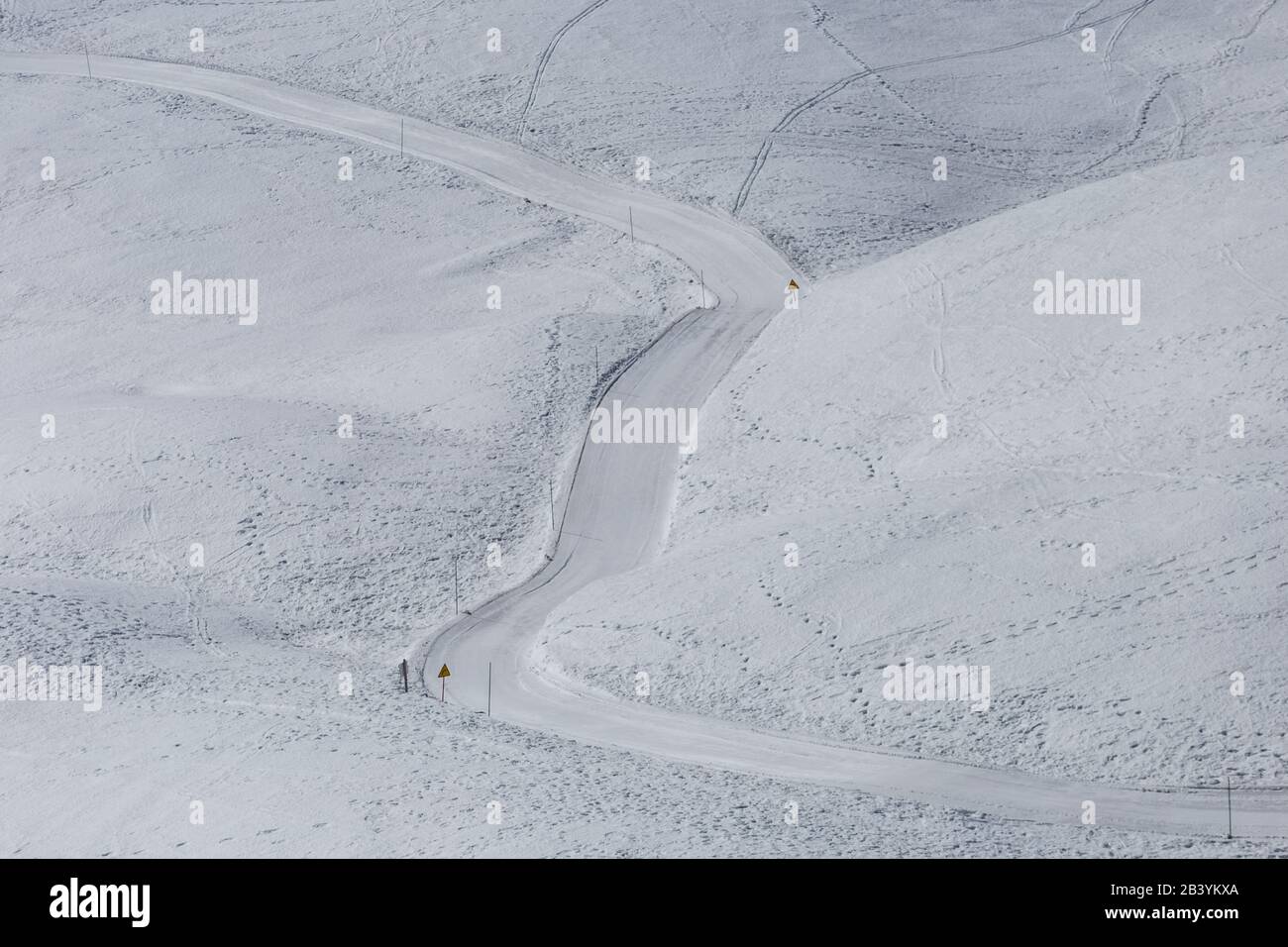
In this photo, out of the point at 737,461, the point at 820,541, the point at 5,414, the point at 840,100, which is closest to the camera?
the point at 820,541

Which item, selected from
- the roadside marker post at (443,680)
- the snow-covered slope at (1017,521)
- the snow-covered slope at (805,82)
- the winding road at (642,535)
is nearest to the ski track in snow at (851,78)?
the snow-covered slope at (805,82)

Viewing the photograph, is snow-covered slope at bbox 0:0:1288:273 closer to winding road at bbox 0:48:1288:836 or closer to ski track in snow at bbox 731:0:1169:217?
ski track in snow at bbox 731:0:1169:217

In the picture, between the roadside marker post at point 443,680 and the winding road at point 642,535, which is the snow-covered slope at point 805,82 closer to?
the winding road at point 642,535

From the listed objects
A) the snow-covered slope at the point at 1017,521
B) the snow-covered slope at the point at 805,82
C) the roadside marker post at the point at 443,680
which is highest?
the snow-covered slope at the point at 805,82

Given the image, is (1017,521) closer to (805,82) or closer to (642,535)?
(642,535)
